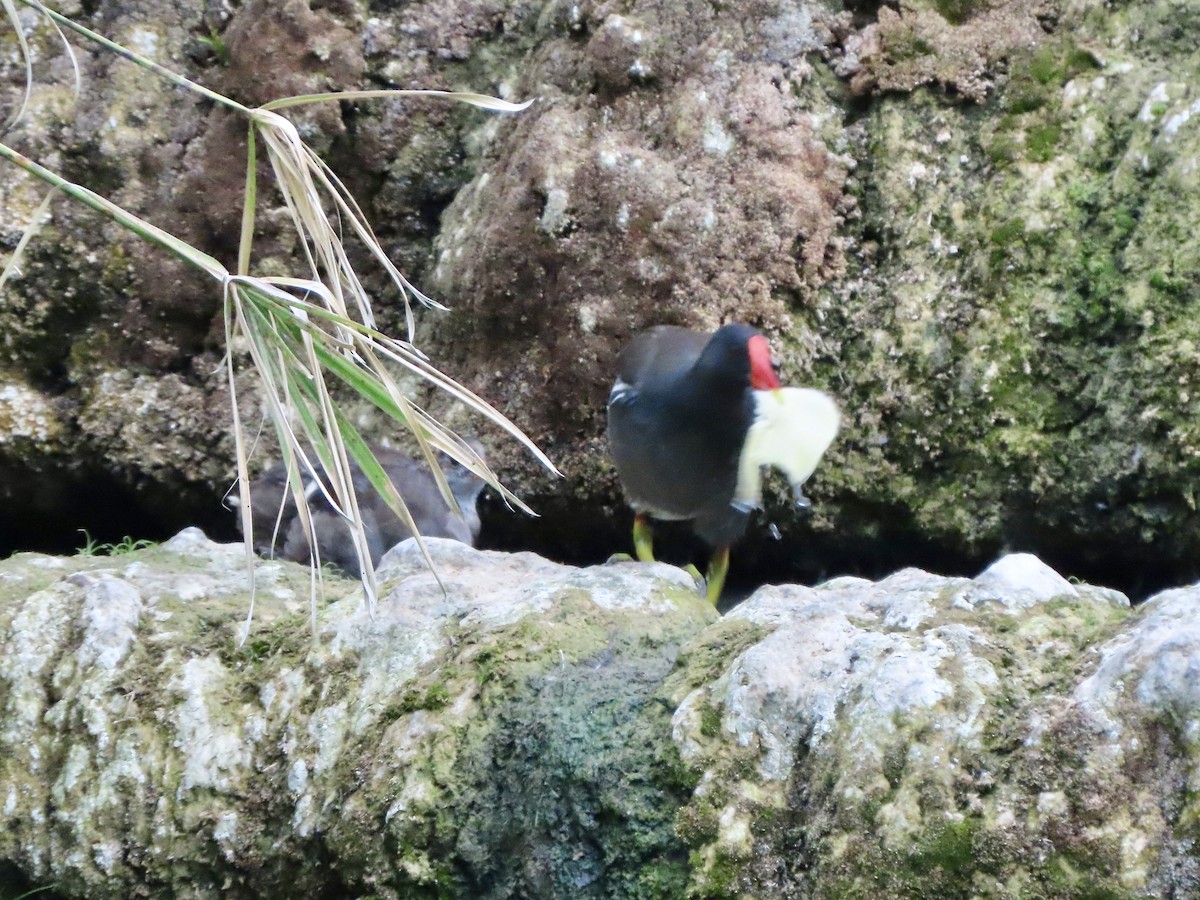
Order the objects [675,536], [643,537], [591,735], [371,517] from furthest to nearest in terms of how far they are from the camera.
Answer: [675,536]
[371,517]
[643,537]
[591,735]

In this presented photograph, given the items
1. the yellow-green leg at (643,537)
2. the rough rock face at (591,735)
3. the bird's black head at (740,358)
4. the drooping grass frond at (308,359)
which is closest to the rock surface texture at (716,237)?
the yellow-green leg at (643,537)

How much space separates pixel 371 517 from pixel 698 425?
1.63 metres

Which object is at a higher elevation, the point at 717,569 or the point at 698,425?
the point at 698,425

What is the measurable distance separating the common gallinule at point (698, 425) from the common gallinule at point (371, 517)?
86cm

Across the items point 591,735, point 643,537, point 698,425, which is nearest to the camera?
point 591,735

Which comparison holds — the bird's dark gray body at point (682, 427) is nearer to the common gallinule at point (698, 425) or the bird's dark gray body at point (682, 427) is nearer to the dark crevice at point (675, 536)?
the common gallinule at point (698, 425)

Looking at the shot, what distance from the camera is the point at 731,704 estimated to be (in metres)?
2.34

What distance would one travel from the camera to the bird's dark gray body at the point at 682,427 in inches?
166

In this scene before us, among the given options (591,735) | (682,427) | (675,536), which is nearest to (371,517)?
(675,536)

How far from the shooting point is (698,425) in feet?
14.3

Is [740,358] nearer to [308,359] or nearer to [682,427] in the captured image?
[682,427]

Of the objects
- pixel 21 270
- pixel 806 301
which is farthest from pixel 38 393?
pixel 806 301

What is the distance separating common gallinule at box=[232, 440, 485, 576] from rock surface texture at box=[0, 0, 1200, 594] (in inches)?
14.0

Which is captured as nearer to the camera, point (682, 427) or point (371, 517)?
point (682, 427)
